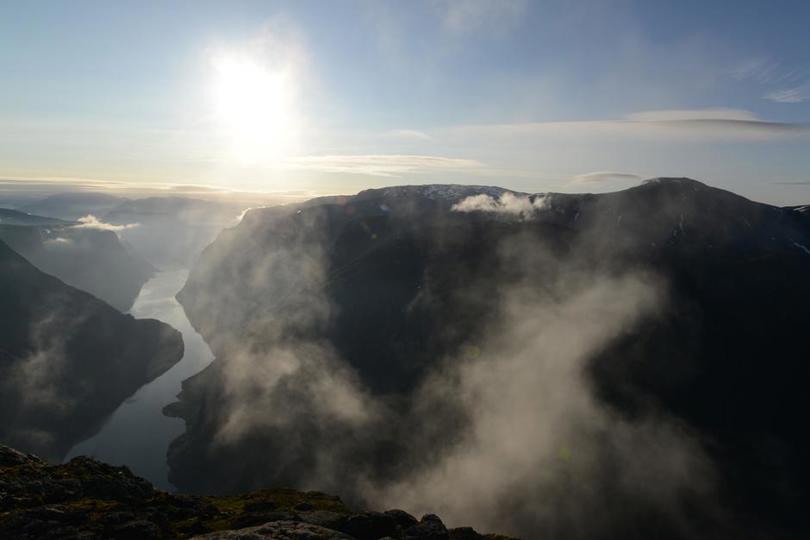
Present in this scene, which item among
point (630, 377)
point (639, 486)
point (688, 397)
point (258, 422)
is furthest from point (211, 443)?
point (688, 397)

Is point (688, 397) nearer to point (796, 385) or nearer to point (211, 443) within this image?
Result: point (796, 385)

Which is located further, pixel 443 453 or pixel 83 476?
pixel 443 453

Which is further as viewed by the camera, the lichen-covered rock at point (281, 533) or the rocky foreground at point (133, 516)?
the rocky foreground at point (133, 516)

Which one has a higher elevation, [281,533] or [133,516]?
[281,533]

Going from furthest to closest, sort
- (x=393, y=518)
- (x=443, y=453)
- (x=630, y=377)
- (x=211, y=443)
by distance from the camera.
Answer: (x=630, y=377) → (x=211, y=443) → (x=443, y=453) → (x=393, y=518)

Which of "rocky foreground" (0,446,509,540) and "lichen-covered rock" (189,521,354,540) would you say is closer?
"lichen-covered rock" (189,521,354,540)

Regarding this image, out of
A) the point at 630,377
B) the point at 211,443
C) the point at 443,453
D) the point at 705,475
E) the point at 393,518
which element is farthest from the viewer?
the point at 630,377

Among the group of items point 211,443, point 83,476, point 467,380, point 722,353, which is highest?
point 83,476

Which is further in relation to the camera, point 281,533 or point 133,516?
point 133,516
